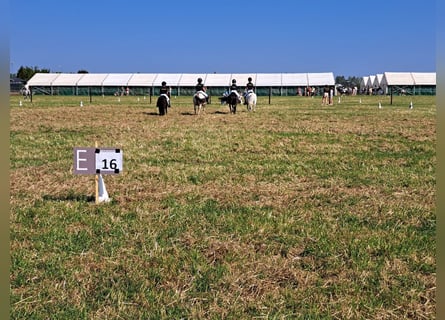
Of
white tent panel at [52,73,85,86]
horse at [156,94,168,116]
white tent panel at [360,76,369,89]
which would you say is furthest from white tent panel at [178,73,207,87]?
horse at [156,94,168,116]

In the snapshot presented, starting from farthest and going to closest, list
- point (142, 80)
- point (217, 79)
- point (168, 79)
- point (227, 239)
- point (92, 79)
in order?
point (168, 79) < point (92, 79) < point (142, 80) < point (217, 79) < point (227, 239)

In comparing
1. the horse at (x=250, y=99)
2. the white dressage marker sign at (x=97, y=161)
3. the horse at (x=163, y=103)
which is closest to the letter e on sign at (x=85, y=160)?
the white dressage marker sign at (x=97, y=161)

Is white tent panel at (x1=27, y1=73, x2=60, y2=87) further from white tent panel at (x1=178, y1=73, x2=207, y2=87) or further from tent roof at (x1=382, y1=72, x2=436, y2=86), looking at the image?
tent roof at (x1=382, y1=72, x2=436, y2=86)

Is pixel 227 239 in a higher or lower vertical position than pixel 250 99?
lower

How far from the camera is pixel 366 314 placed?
3.26 meters

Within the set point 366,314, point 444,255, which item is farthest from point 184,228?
point 444,255

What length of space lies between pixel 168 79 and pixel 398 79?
3824cm

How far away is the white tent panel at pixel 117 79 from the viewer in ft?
239

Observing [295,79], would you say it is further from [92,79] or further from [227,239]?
[227,239]

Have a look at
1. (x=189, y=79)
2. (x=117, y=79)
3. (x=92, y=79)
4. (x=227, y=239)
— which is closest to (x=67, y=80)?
(x=92, y=79)

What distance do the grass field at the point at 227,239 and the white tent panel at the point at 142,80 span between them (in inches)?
2516

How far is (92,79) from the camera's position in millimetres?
73750

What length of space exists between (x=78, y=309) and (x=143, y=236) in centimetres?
156

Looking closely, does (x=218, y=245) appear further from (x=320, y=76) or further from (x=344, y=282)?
(x=320, y=76)
